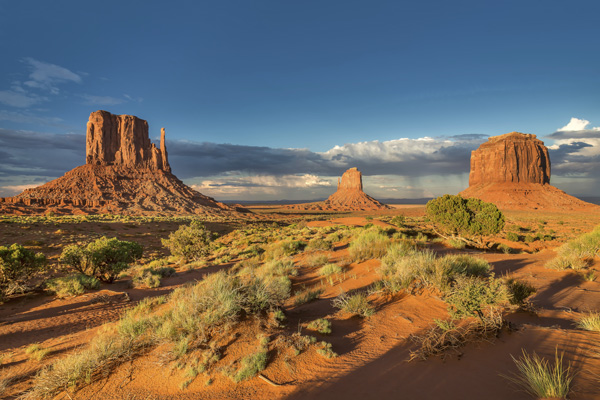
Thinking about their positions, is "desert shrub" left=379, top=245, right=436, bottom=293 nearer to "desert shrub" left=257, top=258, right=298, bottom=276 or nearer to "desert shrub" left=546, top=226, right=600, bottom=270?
"desert shrub" left=257, top=258, right=298, bottom=276

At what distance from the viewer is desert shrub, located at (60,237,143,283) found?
45.7ft

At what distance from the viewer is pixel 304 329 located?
19.1 ft

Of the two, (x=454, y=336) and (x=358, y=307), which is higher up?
(x=454, y=336)

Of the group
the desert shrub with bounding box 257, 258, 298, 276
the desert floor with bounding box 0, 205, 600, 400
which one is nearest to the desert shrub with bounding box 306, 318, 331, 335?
the desert floor with bounding box 0, 205, 600, 400

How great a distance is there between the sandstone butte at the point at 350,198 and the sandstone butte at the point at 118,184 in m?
50.9

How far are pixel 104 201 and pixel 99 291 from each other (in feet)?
277

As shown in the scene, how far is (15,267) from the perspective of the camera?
36.6 ft

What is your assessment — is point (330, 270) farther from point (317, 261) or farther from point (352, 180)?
point (352, 180)

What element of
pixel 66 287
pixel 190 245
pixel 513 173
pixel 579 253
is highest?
pixel 513 173

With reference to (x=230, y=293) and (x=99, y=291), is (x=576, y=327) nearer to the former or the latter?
(x=230, y=293)

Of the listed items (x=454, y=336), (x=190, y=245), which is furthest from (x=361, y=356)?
(x=190, y=245)

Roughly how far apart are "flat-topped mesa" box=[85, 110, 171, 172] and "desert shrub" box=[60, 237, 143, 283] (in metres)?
107

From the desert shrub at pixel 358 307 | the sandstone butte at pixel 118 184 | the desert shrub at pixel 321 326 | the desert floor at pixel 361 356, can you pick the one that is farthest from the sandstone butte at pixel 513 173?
the desert shrub at pixel 321 326

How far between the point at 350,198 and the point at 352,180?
12.9 meters
